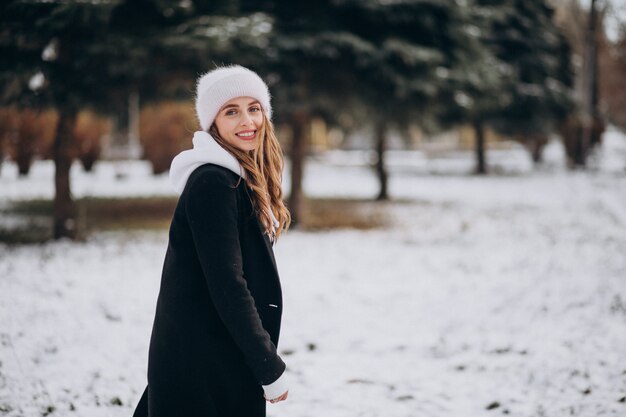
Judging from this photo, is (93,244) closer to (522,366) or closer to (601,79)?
(522,366)

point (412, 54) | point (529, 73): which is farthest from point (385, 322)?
point (529, 73)

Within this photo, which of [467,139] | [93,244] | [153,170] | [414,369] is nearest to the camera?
[414,369]

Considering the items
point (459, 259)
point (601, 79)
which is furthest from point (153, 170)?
point (601, 79)

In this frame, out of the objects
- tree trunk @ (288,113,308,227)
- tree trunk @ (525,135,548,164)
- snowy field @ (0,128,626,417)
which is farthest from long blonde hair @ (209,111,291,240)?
tree trunk @ (525,135,548,164)

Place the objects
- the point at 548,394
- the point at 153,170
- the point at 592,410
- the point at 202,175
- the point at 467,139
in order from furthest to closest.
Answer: the point at 467,139
the point at 153,170
the point at 548,394
the point at 592,410
the point at 202,175

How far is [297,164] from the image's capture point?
39.5 feet

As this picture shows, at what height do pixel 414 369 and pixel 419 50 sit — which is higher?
pixel 419 50

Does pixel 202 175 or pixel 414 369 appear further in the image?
pixel 414 369

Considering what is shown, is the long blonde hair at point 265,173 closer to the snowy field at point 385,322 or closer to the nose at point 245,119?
the nose at point 245,119

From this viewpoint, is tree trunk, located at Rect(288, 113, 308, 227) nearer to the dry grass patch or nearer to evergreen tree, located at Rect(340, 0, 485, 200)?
the dry grass patch

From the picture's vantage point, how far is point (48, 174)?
25266mm

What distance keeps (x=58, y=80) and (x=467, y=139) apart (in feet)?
192

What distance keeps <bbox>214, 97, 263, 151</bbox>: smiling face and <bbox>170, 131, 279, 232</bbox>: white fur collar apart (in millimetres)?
73

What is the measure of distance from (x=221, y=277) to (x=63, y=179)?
8.95m
